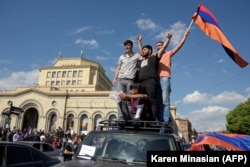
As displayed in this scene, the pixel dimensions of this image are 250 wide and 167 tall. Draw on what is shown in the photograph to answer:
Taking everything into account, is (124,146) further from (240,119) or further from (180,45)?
(240,119)

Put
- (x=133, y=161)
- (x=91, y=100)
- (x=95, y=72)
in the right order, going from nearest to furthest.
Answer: (x=133, y=161) → (x=91, y=100) → (x=95, y=72)

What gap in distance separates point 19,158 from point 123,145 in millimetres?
3719

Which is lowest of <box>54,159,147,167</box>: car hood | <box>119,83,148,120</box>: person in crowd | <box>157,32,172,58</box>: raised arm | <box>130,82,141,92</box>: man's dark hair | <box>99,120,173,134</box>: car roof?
<box>54,159,147,167</box>: car hood

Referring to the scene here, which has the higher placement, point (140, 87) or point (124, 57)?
point (124, 57)

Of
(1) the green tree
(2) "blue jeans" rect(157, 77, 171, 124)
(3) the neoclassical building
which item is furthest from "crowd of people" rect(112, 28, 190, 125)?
(3) the neoclassical building

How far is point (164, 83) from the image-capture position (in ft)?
20.3

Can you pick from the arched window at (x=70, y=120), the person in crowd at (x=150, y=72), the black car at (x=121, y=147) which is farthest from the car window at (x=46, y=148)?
the arched window at (x=70, y=120)

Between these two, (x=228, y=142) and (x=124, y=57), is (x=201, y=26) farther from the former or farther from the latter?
(x=228, y=142)

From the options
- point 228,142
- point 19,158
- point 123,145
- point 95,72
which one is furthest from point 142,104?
point 95,72

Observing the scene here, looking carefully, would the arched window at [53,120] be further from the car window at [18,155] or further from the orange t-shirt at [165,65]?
the orange t-shirt at [165,65]

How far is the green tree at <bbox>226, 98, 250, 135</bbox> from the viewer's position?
1748 inches

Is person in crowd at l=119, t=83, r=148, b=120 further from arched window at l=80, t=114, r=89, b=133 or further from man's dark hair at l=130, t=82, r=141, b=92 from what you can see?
arched window at l=80, t=114, r=89, b=133

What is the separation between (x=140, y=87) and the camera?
5969mm

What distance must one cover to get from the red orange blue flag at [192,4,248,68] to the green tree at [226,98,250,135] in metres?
41.4
